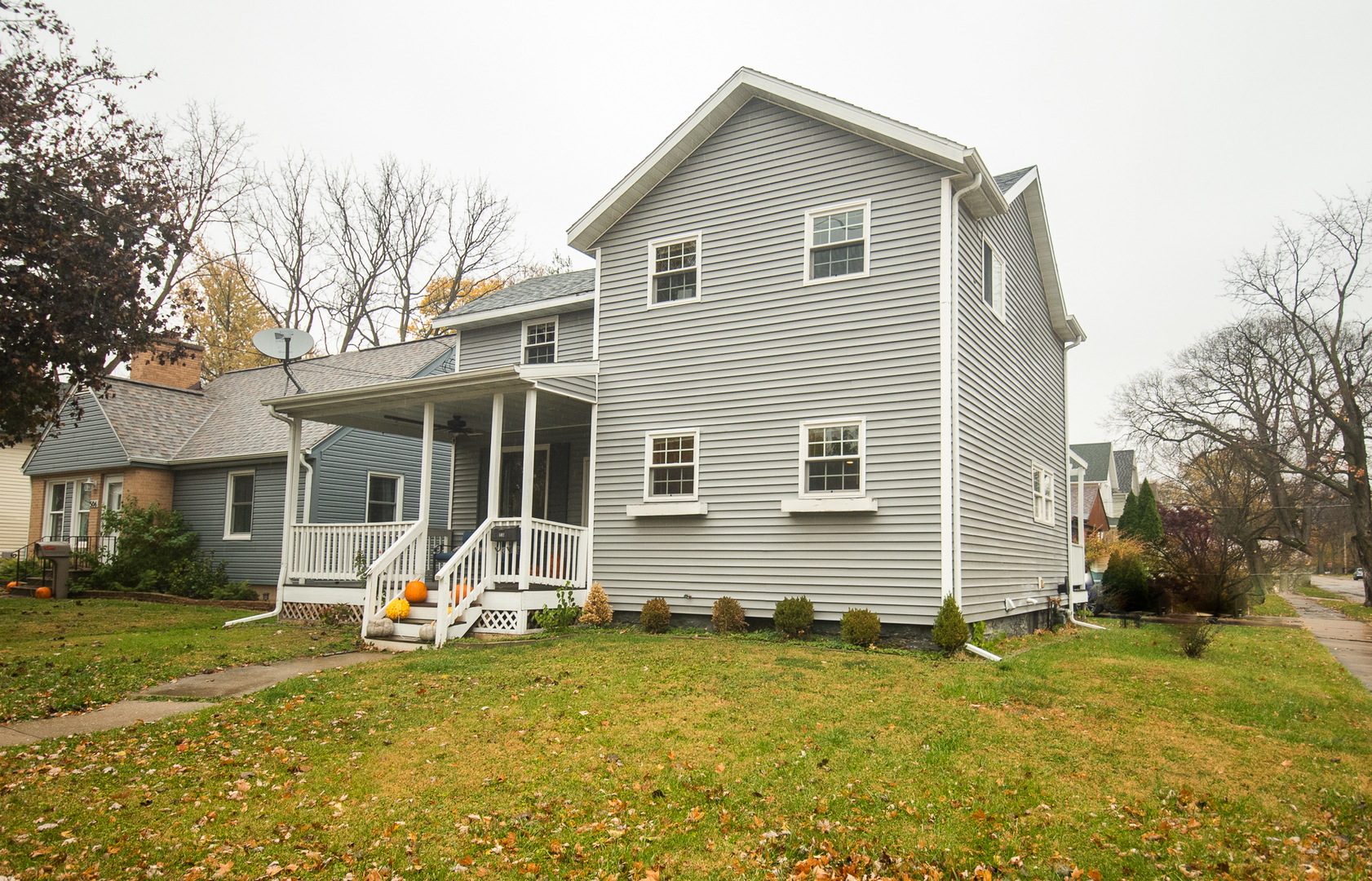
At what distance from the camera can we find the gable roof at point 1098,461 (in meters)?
46.7

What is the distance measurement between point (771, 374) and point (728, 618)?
357cm

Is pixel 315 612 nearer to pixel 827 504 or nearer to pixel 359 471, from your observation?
pixel 359 471

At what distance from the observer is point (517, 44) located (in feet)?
74.1

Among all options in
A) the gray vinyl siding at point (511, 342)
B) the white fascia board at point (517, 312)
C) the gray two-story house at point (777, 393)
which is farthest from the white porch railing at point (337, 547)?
the white fascia board at point (517, 312)

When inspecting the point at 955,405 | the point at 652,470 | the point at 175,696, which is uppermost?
the point at 955,405

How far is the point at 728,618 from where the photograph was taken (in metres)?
12.0

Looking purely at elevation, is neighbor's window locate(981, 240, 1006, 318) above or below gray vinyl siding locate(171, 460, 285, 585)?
above

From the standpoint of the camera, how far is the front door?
1564cm

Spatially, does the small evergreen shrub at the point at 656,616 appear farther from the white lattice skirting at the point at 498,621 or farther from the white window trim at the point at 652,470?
the white lattice skirting at the point at 498,621

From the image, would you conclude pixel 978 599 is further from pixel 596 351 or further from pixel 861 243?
pixel 596 351

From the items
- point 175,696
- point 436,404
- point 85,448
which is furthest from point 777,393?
point 85,448

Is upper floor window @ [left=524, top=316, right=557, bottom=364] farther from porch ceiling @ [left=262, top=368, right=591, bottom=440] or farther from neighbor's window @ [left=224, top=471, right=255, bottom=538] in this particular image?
neighbor's window @ [left=224, top=471, right=255, bottom=538]

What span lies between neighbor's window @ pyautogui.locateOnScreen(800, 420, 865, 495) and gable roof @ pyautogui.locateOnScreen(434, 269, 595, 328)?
5126mm

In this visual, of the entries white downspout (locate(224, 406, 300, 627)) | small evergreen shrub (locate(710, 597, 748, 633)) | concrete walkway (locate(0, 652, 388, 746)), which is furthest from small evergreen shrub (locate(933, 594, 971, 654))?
white downspout (locate(224, 406, 300, 627))
